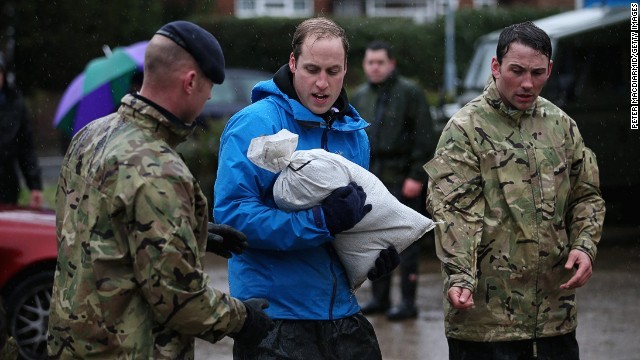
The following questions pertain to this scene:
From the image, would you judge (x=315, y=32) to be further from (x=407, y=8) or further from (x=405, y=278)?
(x=407, y=8)

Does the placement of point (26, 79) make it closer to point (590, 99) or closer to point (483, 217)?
point (590, 99)

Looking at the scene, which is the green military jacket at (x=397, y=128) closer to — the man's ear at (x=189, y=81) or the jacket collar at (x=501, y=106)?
the jacket collar at (x=501, y=106)

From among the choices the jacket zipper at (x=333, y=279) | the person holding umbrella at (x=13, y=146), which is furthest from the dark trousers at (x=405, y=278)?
the jacket zipper at (x=333, y=279)

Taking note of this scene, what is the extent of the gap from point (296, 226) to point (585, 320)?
551 cm

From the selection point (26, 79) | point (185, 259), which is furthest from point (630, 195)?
Result: point (26, 79)

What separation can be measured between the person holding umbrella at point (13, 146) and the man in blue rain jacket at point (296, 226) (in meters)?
5.77

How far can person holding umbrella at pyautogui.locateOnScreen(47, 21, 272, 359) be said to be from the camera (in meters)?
3.20

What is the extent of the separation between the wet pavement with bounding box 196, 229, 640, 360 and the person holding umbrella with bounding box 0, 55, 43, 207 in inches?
83.6

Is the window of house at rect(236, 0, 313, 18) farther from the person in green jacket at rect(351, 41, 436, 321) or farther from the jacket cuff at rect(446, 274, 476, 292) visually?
the jacket cuff at rect(446, 274, 476, 292)

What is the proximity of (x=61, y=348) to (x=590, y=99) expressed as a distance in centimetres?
1046

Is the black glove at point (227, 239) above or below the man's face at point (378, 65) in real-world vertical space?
above

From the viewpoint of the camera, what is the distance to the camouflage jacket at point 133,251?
319cm

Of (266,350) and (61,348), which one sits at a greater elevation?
(61,348)

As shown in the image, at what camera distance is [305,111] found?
4.32m
